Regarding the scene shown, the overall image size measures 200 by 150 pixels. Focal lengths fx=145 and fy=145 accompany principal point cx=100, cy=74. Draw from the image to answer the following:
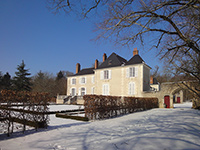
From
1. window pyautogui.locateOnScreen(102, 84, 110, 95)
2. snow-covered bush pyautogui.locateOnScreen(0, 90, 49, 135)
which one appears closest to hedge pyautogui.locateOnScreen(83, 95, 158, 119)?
snow-covered bush pyautogui.locateOnScreen(0, 90, 49, 135)

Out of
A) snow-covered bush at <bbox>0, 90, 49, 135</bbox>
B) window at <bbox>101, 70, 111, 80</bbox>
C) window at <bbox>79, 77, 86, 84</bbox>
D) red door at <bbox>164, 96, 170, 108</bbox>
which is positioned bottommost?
red door at <bbox>164, 96, 170, 108</bbox>

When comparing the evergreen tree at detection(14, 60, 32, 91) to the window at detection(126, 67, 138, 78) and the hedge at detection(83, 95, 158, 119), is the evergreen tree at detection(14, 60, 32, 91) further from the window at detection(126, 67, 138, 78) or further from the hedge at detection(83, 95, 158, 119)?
the hedge at detection(83, 95, 158, 119)

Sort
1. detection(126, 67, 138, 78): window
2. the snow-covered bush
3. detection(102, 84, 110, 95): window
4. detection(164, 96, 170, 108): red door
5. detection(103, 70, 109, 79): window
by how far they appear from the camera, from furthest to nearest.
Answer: detection(103, 70, 109, 79): window
detection(102, 84, 110, 95): window
detection(126, 67, 138, 78): window
detection(164, 96, 170, 108): red door
the snow-covered bush

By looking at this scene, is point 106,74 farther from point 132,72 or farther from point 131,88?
point 131,88

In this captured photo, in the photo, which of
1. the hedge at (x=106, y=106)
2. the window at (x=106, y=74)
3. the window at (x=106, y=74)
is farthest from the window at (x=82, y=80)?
the hedge at (x=106, y=106)

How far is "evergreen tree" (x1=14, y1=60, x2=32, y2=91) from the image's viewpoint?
2780cm

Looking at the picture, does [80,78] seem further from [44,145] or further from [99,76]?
[44,145]

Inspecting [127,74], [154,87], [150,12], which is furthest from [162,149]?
[154,87]

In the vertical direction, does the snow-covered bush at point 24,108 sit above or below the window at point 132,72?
below

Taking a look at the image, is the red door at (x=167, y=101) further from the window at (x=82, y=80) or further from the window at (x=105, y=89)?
the window at (x=82, y=80)

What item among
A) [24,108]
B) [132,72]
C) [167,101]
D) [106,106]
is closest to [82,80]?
[132,72]

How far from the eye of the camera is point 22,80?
28.2 metres

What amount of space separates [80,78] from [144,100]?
551 inches

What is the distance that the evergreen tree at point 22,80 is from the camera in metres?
27.8
